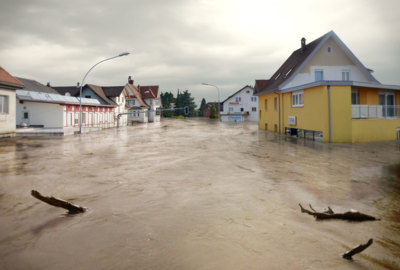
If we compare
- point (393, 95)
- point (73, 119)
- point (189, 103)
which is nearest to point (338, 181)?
point (393, 95)

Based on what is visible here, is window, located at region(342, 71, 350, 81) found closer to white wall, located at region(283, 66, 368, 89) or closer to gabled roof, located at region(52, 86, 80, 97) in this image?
white wall, located at region(283, 66, 368, 89)

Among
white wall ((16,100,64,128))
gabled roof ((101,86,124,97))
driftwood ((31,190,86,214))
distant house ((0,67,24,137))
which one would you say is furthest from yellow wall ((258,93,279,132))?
gabled roof ((101,86,124,97))

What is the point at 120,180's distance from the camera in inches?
334

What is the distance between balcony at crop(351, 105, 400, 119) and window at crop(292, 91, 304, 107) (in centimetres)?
390

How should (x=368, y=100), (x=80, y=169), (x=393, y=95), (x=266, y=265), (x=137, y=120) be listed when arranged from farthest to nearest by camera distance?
1. (x=137, y=120)
2. (x=393, y=95)
3. (x=368, y=100)
4. (x=80, y=169)
5. (x=266, y=265)

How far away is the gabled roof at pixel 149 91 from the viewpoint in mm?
77562

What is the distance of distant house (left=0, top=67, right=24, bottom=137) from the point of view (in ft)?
73.6

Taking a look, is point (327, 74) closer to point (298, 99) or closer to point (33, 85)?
point (298, 99)

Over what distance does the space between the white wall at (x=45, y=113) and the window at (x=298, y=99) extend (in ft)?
86.6

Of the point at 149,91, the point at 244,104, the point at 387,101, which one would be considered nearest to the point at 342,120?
the point at 387,101

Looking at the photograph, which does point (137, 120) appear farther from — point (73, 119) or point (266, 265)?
point (266, 265)

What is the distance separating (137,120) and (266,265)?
2529 inches

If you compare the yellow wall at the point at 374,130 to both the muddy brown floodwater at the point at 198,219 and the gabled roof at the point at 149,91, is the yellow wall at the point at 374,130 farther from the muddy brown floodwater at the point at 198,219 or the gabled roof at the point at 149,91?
the gabled roof at the point at 149,91

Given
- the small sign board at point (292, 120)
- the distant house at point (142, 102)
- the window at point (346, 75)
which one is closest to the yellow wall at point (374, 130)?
the small sign board at point (292, 120)
